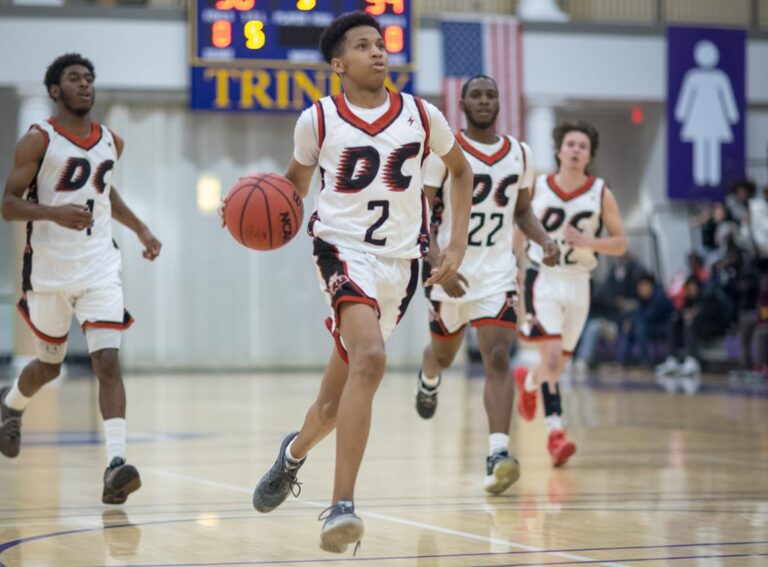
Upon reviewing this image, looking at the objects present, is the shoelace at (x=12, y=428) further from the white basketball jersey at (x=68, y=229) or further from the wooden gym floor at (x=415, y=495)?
the white basketball jersey at (x=68, y=229)

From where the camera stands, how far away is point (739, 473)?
718cm

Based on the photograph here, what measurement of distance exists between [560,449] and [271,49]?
9.73 meters

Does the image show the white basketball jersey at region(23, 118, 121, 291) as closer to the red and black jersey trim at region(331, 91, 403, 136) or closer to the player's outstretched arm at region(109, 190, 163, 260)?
the player's outstretched arm at region(109, 190, 163, 260)

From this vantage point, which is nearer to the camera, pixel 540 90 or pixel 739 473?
pixel 739 473

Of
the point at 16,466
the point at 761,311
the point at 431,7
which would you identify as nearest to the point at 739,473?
the point at 16,466

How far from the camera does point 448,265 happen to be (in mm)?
5000

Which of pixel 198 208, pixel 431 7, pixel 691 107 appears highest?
pixel 431 7

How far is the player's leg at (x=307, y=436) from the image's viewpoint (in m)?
5.02

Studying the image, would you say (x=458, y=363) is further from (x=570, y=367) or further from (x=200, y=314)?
(x=200, y=314)

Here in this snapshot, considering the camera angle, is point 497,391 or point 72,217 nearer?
point 72,217

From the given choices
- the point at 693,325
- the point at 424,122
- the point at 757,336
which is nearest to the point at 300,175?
the point at 424,122

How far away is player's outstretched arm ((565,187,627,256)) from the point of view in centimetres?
784

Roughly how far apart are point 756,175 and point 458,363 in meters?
5.12

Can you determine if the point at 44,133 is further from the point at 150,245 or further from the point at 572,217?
the point at 572,217
